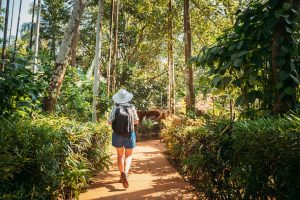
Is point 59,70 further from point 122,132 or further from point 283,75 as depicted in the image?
point 283,75

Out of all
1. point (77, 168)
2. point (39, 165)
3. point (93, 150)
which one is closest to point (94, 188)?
point (93, 150)

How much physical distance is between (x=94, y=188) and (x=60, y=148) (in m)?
2.31

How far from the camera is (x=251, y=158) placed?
11.0ft

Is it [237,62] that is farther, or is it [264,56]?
[264,56]

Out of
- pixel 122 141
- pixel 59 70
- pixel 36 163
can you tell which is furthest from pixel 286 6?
pixel 59 70

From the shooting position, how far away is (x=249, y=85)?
197 inches

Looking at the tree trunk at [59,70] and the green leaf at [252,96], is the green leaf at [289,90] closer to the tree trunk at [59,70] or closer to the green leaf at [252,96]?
the green leaf at [252,96]

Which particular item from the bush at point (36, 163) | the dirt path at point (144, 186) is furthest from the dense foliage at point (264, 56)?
the bush at point (36, 163)

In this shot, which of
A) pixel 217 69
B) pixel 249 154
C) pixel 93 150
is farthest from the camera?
pixel 93 150

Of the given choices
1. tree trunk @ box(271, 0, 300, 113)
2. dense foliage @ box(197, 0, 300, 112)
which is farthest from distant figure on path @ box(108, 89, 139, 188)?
tree trunk @ box(271, 0, 300, 113)

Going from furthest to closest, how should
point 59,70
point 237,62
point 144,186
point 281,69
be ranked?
point 59,70 < point 144,186 < point 237,62 < point 281,69

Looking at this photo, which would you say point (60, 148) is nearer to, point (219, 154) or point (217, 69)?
point (219, 154)

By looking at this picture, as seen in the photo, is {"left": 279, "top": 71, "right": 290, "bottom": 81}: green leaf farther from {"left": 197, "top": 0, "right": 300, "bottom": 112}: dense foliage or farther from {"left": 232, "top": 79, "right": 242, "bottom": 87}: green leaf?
{"left": 232, "top": 79, "right": 242, "bottom": 87}: green leaf

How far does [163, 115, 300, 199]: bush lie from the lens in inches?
115
